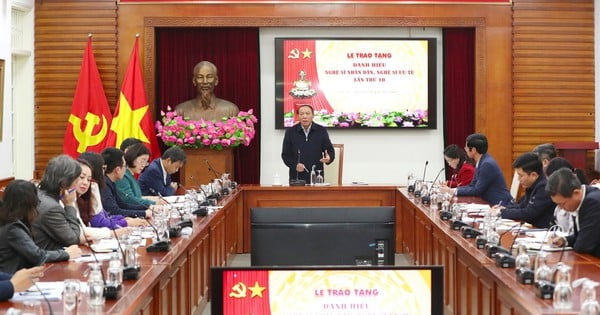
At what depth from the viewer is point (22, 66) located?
34.6ft

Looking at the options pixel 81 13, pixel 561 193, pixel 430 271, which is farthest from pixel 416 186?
pixel 430 271

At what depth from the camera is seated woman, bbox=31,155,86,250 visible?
498 centimetres

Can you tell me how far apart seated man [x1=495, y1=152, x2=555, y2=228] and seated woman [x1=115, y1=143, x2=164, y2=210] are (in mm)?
2930

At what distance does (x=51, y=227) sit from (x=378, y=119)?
252 inches

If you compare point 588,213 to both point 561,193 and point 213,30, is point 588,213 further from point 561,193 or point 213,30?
point 213,30

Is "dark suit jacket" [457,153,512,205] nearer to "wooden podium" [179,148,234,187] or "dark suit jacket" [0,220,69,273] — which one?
"wooden podium" [179,148,234,187]

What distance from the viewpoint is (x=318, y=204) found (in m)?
8.91

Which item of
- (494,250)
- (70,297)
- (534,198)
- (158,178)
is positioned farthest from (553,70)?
(70,297)

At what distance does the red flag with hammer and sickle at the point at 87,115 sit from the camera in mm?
10406

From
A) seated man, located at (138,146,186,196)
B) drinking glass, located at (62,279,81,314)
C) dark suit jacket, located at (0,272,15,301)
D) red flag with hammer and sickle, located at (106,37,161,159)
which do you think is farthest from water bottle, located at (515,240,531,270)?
red flag with hammer and sickle, located at (106,37,161,159)

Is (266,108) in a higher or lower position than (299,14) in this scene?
lower

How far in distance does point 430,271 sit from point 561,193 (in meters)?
2.73

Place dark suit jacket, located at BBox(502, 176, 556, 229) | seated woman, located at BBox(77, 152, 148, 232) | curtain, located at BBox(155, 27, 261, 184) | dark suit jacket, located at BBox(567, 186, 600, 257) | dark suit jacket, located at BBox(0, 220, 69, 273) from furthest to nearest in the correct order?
curtain, located at BBox(155, 27, 261, 184) → dark suit jacket, located at BBox(502, 176, 556, 229) → seated woman, located at BBox(77, 152, 148, 232) → dark suit jacket, located at BBox(567, 186, 600, 257) → dark suit jacket, located at BBox(0, 220, 69, 273)

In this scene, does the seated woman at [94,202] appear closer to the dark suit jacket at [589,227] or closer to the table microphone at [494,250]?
the table microphone at [494,250]
